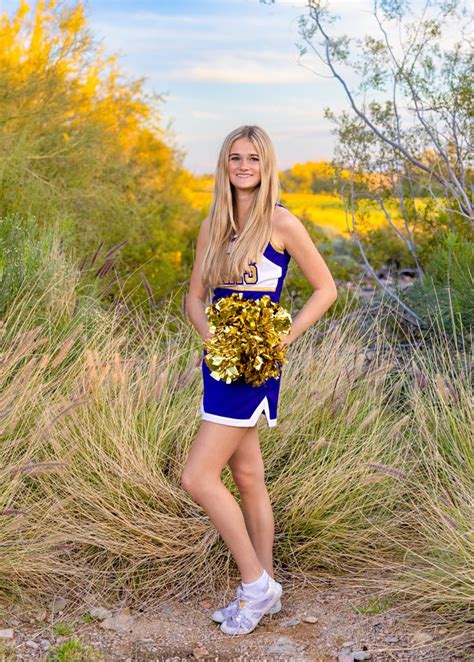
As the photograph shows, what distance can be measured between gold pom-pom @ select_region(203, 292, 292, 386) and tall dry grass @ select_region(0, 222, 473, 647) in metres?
0.87

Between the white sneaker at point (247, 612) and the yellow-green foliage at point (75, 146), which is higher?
the yellow-green foliage at point (75, 146)

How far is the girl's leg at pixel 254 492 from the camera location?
3955 mm

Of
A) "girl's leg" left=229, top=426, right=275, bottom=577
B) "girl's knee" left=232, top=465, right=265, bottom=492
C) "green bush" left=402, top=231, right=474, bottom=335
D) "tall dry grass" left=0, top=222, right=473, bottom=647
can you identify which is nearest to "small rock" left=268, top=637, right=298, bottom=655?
"girl's leg" left=229, top=426, right=275, bottom=577

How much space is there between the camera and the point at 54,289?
6.44 meters

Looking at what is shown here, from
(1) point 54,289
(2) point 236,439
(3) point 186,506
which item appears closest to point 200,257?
(2) point 236,439

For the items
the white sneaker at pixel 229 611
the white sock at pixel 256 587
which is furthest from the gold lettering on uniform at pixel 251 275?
the white sneaker at pixel 229 611

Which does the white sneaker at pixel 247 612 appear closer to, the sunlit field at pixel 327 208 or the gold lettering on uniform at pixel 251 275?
the gold lettering on uniform at pixel 251 275

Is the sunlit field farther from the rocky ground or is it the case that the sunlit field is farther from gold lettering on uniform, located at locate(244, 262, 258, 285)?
the rocky ground

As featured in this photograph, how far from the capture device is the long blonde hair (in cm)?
375

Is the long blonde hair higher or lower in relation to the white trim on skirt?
higher

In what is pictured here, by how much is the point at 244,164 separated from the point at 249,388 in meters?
0.94

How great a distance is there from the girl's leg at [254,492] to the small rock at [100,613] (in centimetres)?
76

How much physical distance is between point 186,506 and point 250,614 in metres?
0.79

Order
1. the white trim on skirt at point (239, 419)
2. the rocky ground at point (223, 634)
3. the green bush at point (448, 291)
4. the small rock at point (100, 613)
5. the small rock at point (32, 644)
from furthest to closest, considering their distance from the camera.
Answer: the green bush at point (448, 291) < the small rock at point (100, 613) < the small rock at point (32, 644) < the rocky ground at point (223, 634) < the white trim on skirt at point (239, 419)
